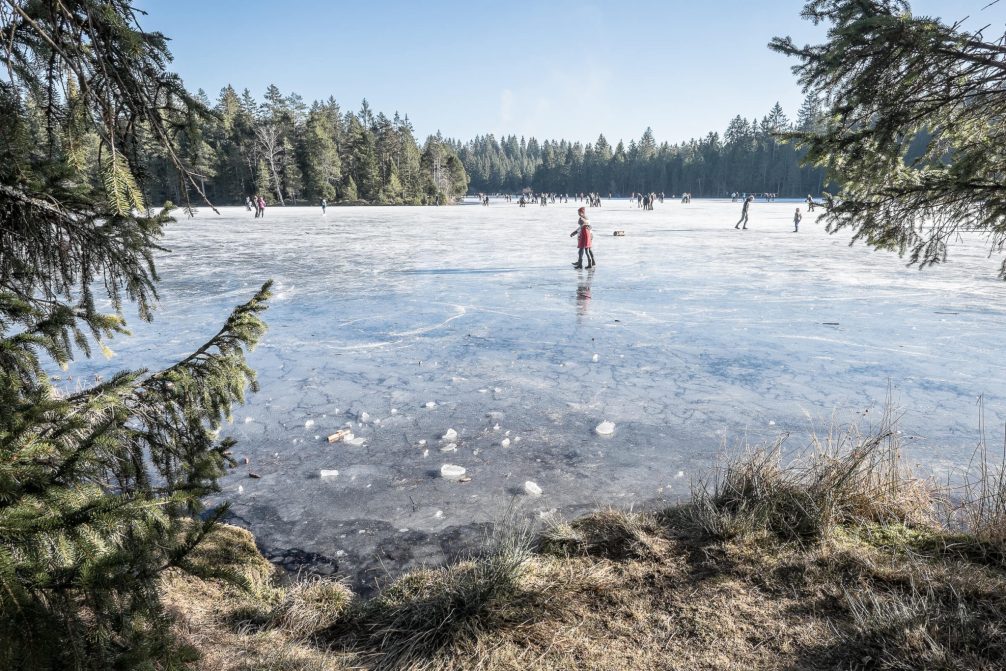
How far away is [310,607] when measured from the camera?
10.4 ft

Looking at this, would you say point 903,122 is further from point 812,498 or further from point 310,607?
point 310,607

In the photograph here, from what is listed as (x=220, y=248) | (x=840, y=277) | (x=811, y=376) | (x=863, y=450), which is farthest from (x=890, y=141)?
(x=220, y=248)

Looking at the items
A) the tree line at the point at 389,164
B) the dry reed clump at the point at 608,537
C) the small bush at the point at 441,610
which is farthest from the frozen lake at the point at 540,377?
the tree line at the point at 389,164

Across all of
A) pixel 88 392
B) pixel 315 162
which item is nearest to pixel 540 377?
pixel 88 392

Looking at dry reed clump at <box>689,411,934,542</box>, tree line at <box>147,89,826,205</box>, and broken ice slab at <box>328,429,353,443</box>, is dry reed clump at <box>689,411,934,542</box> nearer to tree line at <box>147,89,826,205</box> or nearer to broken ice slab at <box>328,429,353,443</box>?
broken ice slab at <box>328,429,353,443</box>

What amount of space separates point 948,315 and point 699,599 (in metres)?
10.1

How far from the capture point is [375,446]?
5.30 metres

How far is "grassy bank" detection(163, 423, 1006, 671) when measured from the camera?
2.72 metres

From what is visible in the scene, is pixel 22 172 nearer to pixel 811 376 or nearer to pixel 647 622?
pixel 647 622

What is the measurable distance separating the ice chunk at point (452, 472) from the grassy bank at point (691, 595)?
0.96 m

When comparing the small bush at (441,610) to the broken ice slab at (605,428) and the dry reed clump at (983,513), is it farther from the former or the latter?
the dry reed clump at (983,513)

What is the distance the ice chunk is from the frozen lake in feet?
0.27

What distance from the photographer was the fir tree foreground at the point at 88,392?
1261mm

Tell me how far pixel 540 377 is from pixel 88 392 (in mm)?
5147
